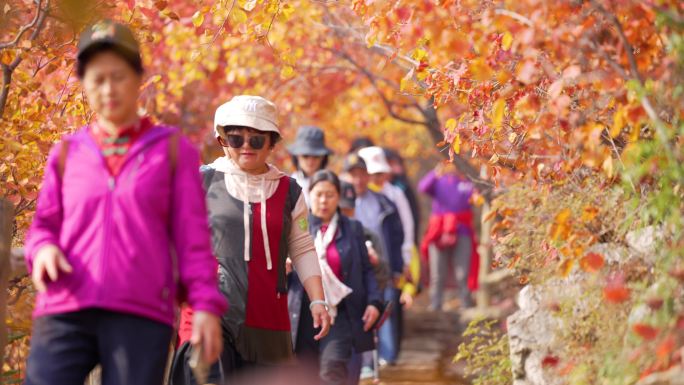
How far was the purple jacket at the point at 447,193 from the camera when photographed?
638 inches

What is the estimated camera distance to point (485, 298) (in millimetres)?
17078

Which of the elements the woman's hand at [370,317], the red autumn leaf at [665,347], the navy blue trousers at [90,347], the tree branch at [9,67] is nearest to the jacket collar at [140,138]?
the navy blue trousers at [90,347]

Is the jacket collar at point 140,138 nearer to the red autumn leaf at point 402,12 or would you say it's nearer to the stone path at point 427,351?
the red autumn leaf at point 402,12

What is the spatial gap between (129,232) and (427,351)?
30.6 feet

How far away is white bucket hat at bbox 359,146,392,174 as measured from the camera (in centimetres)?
1252

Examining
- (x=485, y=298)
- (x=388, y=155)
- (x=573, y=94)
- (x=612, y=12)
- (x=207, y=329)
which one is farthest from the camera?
(x=485, y=298)

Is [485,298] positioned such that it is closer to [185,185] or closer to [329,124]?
[329,124]

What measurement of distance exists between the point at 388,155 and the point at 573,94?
28.1 ft

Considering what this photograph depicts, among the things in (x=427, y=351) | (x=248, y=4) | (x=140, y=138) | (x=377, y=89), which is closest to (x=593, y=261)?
(x=140, y=138)

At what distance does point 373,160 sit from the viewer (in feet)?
41.3

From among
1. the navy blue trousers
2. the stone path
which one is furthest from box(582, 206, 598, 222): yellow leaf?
the stone path

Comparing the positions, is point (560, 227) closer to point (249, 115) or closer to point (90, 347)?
point (249, 115)

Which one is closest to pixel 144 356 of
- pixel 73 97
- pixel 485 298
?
pixel 73 97

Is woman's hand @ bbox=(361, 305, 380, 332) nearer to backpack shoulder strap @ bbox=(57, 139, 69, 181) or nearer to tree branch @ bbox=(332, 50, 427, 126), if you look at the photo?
tree branch @ bbox=(332, 50, 427, 126)
